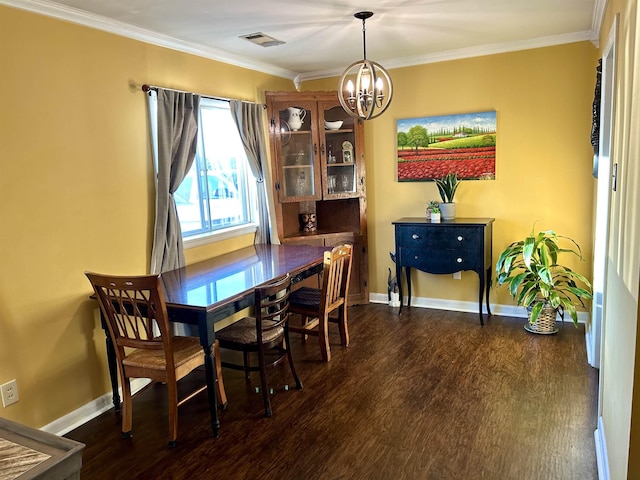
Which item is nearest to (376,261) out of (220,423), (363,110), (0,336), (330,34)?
(363,110)

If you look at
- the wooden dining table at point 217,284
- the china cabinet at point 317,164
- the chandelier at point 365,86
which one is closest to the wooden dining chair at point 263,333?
the wooden dining table at point 217,284

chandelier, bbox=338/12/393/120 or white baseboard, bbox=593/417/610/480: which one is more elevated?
chandelier, bbox=338/12/393/120

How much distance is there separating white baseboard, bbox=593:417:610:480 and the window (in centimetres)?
290

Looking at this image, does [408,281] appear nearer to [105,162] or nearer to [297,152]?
[297,152]

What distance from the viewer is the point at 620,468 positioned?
A: 1.60 metres

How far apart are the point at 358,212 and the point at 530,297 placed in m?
1.81

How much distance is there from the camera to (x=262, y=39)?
361 cm

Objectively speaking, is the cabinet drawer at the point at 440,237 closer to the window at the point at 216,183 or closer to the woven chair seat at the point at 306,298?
the woven chair seat at the point at 306,298

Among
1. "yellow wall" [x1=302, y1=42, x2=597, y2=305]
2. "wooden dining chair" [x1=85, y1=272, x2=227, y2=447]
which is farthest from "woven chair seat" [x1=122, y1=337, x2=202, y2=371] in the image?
"yellow wall" [x1=302, y1=42, x2=597, y2=305]

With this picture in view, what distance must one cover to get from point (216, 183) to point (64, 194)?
147cm

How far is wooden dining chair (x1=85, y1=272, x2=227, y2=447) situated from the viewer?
8.12ft

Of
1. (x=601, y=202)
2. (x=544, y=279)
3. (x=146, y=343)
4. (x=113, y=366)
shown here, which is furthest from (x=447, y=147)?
Result: (x=113, y=366)

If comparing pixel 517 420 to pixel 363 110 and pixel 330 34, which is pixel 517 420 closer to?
pixel 363 110

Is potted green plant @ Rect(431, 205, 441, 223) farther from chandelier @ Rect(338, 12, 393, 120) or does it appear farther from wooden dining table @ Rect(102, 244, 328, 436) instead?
chandelier @ Rect(338, 12, 393, 120)
